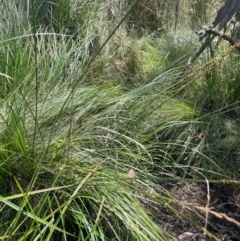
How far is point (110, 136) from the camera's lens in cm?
254

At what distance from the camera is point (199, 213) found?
8.71ft

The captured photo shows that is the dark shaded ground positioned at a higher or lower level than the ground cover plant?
lower

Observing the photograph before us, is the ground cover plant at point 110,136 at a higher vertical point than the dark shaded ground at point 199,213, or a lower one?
higher

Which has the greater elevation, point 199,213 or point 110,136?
point 110,136

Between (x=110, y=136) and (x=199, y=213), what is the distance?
1.97 ft

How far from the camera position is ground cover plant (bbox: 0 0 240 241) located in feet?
6.72

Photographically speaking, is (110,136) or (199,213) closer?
(110,136)

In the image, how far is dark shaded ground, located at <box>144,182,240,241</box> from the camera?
8.25 ft

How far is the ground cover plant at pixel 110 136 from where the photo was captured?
2.05 meters

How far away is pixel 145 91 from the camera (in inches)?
115

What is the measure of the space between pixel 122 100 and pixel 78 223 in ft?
2.98

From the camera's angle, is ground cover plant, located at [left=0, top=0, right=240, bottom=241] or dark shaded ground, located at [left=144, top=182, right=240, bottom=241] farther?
dark shaded ground, located at [left=144, top=182, right=240, bottom=241]

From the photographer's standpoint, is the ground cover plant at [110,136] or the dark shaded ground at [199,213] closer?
the ground cover plant at [110,136]

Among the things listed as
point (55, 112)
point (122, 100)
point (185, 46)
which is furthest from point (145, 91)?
point (185, 46)
